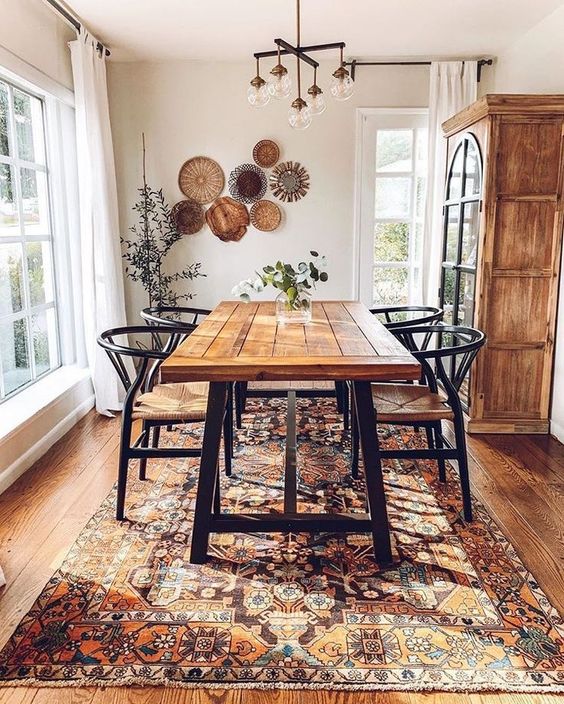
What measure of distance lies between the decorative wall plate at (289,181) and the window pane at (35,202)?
174cm

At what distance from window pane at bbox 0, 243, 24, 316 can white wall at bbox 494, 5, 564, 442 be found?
10.3ft

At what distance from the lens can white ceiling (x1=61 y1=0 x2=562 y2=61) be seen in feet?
12.0

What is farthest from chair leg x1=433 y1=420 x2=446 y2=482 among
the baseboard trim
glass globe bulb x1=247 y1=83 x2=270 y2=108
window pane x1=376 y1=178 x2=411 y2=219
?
window pane x1=376 y1=178 x2=411 y2=219

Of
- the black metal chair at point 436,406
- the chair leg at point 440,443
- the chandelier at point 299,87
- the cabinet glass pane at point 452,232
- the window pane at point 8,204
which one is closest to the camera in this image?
the black metal chair at point 436,406

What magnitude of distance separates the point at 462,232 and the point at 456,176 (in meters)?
0.41

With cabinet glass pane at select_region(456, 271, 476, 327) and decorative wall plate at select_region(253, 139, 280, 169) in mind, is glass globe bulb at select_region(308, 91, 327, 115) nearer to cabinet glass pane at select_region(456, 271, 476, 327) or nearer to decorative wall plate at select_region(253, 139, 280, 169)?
cabinet glass pane at select_region(456, 271, 476, 327)

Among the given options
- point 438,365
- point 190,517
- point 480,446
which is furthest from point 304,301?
point 480,446

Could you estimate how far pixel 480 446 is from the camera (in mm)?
3609

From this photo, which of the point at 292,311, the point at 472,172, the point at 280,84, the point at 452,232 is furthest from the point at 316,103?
the point at 452,232

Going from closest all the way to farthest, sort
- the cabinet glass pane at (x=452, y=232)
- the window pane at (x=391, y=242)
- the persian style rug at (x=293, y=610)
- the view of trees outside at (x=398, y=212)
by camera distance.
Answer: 1. the persian style rug at (x=293, y=610)
2. the cabinet glass pane at (x=452, y=232)
3. the view of trees outside at (x=398, y=212)
4. the window pane at (x=391, y=242)

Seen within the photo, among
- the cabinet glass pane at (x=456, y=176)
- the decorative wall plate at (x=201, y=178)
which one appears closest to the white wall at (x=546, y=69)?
the cabinet glass pane at (x=456, y=176)

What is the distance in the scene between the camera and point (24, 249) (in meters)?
3.71

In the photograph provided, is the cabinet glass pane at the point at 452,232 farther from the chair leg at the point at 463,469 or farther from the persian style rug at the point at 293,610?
the persian style rug at the point at 293,610

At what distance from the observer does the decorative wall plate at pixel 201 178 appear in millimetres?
4938
